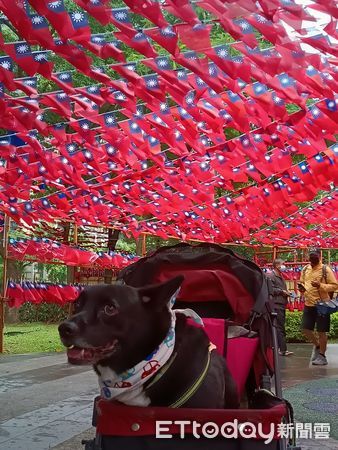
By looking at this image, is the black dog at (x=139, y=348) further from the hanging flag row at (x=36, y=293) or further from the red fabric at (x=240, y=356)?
the hanging flag row at (x=36, y=293)

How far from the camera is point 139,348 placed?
2.54 metres

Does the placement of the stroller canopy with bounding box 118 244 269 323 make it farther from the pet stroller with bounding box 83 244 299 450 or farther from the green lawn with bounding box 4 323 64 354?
the green lawn with bounding box 4 323 64 354

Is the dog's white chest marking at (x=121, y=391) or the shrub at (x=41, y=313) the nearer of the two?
the dog's white chest marking at (x=121, y=391)

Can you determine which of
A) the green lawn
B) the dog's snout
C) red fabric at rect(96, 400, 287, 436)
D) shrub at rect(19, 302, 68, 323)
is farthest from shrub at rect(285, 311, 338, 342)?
shrub at rect(19, 302, 68, 323)

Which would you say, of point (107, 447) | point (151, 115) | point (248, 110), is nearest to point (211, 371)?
point (107, 447)

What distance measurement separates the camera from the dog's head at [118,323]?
243 centimetres

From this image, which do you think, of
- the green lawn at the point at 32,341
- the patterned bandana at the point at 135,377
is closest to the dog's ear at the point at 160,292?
the patterned bandana at the point at 135,377

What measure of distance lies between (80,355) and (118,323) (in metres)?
0.21

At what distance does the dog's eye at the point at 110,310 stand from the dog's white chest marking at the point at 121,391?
240 mm

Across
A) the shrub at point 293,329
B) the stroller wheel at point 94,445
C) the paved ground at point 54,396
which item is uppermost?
the stroller wheel at point 94,445

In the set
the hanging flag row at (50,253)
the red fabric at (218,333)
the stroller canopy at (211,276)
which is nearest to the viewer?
the red fabric at (218,333)

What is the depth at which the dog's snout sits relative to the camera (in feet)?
7.81

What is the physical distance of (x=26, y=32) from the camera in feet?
13.5

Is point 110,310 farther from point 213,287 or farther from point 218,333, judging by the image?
point 213,287
